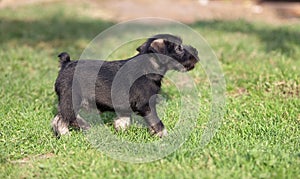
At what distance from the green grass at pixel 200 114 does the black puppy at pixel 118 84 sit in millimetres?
232

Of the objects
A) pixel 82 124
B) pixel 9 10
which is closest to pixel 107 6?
pixel 9 10

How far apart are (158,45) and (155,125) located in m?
0.92

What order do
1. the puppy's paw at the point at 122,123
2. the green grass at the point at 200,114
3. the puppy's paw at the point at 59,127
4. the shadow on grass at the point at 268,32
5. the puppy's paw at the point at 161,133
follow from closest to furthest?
the green grass at the point at 200,114
the puppy's paw at the point at 161,133
the puppy's paw at the point at 59,127
the puppy's paw at the point at 122,123
the shadow on grass at the point at 268,32

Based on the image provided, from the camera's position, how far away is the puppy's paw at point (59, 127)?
5570mm

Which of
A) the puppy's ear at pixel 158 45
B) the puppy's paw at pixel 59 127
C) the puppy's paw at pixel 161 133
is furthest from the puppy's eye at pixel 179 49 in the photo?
the puppy's paw at pixel 59 127

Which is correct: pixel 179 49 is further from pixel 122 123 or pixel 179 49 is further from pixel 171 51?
pixel 122 123

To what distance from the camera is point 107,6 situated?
1567 centimetres

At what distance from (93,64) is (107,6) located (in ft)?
33.5

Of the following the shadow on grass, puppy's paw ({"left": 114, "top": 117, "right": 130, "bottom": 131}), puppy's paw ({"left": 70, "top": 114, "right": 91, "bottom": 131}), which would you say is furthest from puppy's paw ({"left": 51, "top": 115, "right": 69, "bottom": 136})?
the shadow on grass

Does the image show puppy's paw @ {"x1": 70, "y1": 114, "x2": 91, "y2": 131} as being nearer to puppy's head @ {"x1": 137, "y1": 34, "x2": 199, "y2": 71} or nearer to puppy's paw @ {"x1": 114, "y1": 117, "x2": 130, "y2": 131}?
puppy's paw @ {"x1": 114, "y1": 117, "x2": 130, "y2": 131}

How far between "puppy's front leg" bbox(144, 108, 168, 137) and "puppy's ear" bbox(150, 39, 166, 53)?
70cm

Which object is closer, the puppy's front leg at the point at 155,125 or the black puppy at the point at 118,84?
the puppy's front leg at the point at 155,125

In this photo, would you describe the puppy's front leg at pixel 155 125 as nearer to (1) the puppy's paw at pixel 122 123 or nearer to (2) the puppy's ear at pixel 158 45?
(1) the puppy's paw at pixel 122 123

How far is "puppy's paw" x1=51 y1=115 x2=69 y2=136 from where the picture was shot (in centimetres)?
557
